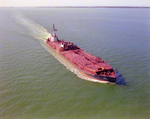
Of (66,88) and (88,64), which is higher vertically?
(88,64)

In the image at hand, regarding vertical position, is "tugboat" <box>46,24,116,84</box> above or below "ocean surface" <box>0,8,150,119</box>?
above

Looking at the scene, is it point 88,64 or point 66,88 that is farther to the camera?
point 88,64

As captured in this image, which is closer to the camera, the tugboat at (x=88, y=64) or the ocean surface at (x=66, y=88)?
the ocean surface at (x=66, y=88)

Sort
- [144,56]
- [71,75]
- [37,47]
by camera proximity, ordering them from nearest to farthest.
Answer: [71,75] → [144,56] → [37,47]

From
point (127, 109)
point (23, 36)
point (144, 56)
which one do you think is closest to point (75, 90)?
point (127, 109)

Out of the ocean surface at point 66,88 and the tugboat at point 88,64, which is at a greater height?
the tugboat at point 88,64

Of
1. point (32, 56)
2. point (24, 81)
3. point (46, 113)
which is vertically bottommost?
point (46, 113)

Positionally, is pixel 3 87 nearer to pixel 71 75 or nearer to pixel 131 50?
pixel 71 75

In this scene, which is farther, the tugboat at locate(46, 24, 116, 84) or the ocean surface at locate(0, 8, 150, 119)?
the tugboat at locate(46, 24, 116, 84)
